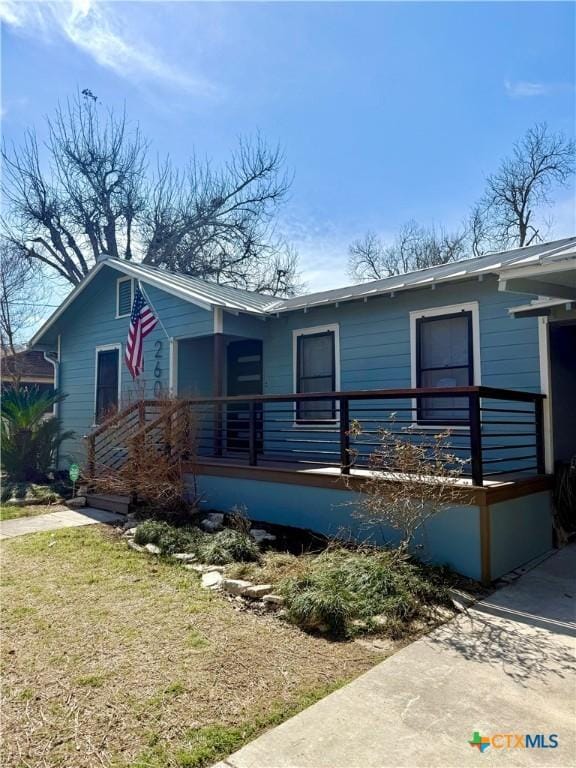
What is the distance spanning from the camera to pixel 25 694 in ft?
9.20

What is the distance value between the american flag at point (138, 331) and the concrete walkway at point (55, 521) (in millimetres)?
2852

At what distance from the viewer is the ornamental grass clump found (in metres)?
3.67

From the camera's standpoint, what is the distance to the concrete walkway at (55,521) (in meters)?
6.66

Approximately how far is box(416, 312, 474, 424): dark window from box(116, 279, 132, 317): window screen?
6335 mm

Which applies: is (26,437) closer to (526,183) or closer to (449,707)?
(449,707)

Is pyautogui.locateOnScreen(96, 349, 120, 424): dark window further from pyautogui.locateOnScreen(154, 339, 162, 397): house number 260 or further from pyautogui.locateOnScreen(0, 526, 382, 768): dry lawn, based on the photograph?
pyautogui.locateOnScreen(0, 526, 382, 768): dry lawn

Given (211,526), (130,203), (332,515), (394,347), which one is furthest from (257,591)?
(130,203)

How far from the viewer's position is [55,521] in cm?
722

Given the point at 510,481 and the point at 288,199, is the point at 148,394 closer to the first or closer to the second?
the point at 510,481

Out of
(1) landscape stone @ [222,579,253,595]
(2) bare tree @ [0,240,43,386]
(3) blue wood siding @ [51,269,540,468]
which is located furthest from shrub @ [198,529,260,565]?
(2) bare tree @ [0,240,43,386]

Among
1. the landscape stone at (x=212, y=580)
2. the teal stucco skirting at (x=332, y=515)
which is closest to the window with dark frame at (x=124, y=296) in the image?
the teal stucco skirting at (x=332, y=515)

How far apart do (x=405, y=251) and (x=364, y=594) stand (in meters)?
21.1

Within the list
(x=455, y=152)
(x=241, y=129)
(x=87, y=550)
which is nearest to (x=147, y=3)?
(x=87, y=550)

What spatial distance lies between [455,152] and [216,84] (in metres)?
6.48
